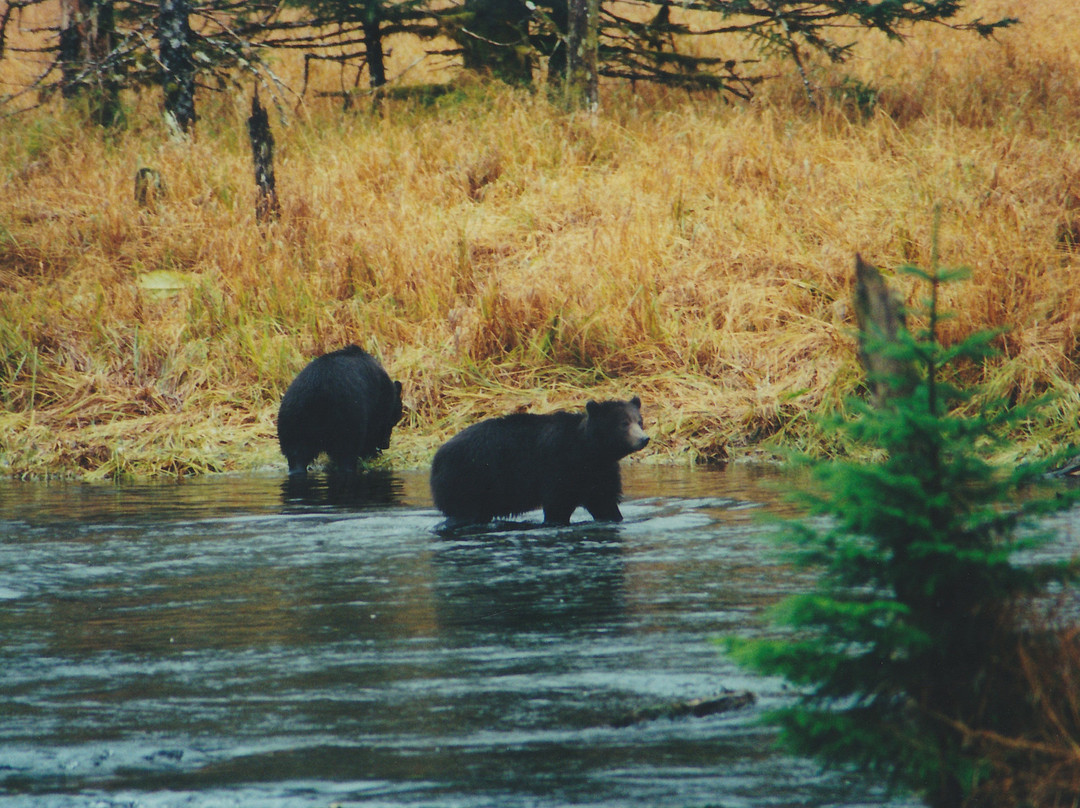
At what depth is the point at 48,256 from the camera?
15.6m

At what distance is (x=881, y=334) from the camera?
329 cm

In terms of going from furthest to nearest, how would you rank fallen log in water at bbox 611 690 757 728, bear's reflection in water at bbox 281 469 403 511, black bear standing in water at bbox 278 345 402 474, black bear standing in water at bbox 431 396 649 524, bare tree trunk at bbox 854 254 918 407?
black bear standing in water at bbox 278 345 402 474
bear's reflection in water at bbox 281 469 403 511
black bear standing in water at bbox 431 396 649 524
fallen log in water at bbox 611 690 757 728
bare tree trunk at bbox 854 254 918 407

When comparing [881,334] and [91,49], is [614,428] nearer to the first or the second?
[881,334]

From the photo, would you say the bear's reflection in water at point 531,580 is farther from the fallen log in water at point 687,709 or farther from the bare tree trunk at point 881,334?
the bare tree trunk at point 881,334

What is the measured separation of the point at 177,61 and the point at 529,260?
6523 mm

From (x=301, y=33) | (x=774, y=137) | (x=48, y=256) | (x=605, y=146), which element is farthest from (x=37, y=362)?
(x=301, y=33)

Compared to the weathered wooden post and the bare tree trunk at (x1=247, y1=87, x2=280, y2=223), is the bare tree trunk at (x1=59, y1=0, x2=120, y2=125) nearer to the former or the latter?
the weathered wooden post

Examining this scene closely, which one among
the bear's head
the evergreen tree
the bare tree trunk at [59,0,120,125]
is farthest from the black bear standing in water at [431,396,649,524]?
the bare tree trunk at [59,0,120,125]

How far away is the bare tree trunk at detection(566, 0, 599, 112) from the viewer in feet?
56.7

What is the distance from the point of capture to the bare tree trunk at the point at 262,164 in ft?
50.7

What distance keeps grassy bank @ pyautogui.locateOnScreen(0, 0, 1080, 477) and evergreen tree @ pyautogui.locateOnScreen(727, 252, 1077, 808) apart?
787 centimetres

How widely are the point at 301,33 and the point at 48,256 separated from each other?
14252 millimetres

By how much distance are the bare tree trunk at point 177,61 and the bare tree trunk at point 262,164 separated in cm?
233

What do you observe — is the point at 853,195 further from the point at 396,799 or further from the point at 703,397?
the point at 396,799
